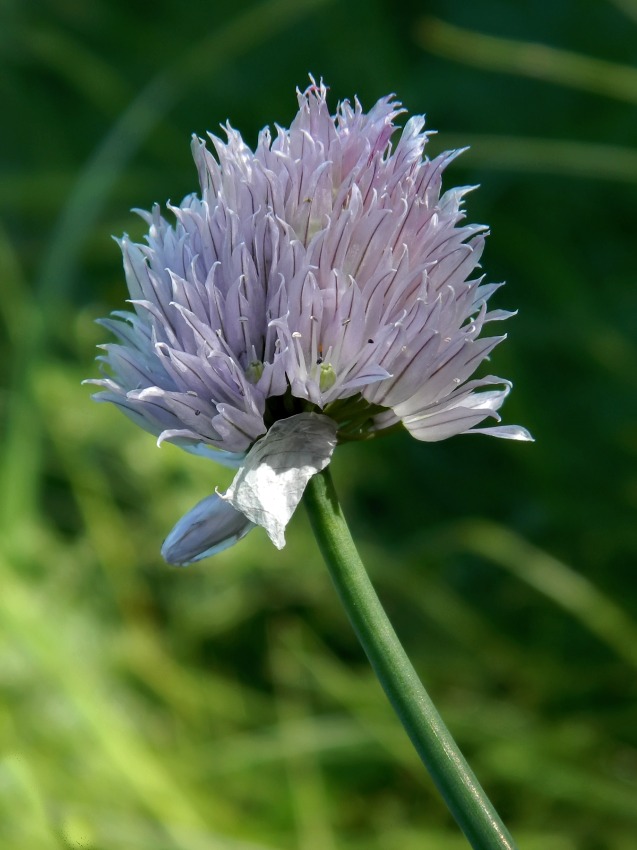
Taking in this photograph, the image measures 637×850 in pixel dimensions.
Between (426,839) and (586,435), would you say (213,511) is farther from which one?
(586,435)

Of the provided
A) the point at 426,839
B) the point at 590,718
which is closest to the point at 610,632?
the point at 590,718

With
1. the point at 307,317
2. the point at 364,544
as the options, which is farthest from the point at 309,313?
the point at 364,544

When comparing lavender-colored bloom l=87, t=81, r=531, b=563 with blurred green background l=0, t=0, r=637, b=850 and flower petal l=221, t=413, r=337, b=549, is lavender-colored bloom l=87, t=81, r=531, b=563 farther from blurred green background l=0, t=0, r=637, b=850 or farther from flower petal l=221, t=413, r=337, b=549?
blurred green background l=0, t=0, r=637, b=850

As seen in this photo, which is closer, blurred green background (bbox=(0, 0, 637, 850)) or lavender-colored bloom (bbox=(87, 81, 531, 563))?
lavender-colored bloom (bbox=(87, 81, 531, 563))

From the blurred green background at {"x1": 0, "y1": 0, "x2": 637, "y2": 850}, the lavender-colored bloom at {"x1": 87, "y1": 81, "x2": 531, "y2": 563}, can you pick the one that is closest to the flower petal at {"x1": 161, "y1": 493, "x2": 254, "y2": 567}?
the lavender-colored bloom at {"x1": 87, "y1": 81, "x2": 531, "y2": 563}

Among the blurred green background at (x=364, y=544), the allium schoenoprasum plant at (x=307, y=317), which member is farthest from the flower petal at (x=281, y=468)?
the blurred green background at (x=364, y=544)

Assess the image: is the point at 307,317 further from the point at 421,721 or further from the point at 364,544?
the point at 364,544
